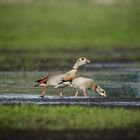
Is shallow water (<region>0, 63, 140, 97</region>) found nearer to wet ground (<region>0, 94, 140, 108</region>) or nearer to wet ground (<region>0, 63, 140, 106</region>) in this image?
wet ground (<region>0, 63, 140, 106</region>)

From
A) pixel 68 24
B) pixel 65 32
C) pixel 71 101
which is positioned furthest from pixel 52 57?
pixel 68 24

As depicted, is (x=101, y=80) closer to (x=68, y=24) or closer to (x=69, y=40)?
(x=69, y=40)

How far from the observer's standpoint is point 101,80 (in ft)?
82.3

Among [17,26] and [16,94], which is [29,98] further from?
[17,26]

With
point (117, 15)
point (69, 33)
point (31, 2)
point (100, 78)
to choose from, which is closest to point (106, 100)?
point (100, 78)

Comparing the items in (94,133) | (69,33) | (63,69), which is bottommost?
(94,133)

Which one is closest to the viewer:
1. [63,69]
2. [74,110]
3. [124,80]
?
[74,110]

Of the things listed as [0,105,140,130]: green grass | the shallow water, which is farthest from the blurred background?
[0,105,140,130]: green grass

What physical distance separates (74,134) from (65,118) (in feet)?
5.07

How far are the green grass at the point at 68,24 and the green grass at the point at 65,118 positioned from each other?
29699mm

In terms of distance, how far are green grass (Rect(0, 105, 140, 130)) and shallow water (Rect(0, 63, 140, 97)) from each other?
3045 millimetres

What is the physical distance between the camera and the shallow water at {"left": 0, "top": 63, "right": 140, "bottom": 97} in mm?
21625

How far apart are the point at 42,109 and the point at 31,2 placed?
54.2m

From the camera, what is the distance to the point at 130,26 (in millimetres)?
56594
